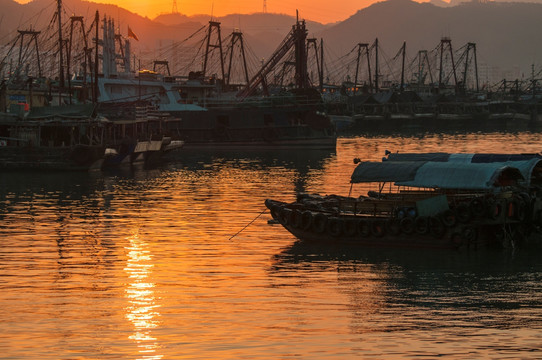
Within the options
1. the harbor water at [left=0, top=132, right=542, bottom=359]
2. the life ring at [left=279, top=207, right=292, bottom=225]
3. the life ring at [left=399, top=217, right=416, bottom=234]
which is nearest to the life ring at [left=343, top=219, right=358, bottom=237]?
the harbor water at [left=0, top=132, right=542, bottom=359]

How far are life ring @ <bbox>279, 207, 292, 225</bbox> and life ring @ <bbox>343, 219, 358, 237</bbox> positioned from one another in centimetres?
216

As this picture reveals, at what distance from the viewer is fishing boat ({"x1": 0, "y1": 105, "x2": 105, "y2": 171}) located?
5659cm

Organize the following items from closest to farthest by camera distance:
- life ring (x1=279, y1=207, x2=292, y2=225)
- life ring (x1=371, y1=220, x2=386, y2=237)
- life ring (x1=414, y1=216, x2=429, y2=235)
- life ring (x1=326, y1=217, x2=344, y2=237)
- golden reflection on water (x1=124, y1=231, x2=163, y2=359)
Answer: golden reflection on water (x1=124, y1=231, x2=163, y2=359) < life ring (x1=414, y1=216, x2=429, y2=235) < life ring (x1=371, y1=220, x2=386, y2=237) < life ring (x1=326, y1=217, x2=344, y2=237) < life ring (x1=279, y1=207, x2=292, y2=225)

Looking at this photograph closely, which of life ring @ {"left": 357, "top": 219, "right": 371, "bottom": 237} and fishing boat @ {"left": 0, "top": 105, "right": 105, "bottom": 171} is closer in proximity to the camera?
life ring @ {"left": 357, "top": 219, "right": 371, "bottom": 237}

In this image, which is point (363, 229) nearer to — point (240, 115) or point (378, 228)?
point (378, 228)

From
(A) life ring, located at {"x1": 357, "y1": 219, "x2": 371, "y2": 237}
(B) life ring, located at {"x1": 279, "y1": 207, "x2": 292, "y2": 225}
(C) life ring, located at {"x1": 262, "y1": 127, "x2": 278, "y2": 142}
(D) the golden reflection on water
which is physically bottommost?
(D) the golden reflection on water

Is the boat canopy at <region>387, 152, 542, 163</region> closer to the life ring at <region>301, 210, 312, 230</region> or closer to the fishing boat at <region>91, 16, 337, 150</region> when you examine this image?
the life ring at <region>301, 210, 312, 230</region>

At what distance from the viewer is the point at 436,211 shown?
88.2 ft

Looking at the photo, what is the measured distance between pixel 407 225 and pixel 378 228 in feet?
3.20


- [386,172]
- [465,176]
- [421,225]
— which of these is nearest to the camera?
[421,225]

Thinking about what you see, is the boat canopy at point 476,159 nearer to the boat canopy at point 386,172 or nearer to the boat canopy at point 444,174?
the boat canopy at point 444,174

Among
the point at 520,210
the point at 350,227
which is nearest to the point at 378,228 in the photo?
the point at 350,227

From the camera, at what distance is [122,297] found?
21453 mm

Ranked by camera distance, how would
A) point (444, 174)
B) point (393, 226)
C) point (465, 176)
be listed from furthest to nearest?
point (444, 174) < point (465, 176) < point (393, 226)
